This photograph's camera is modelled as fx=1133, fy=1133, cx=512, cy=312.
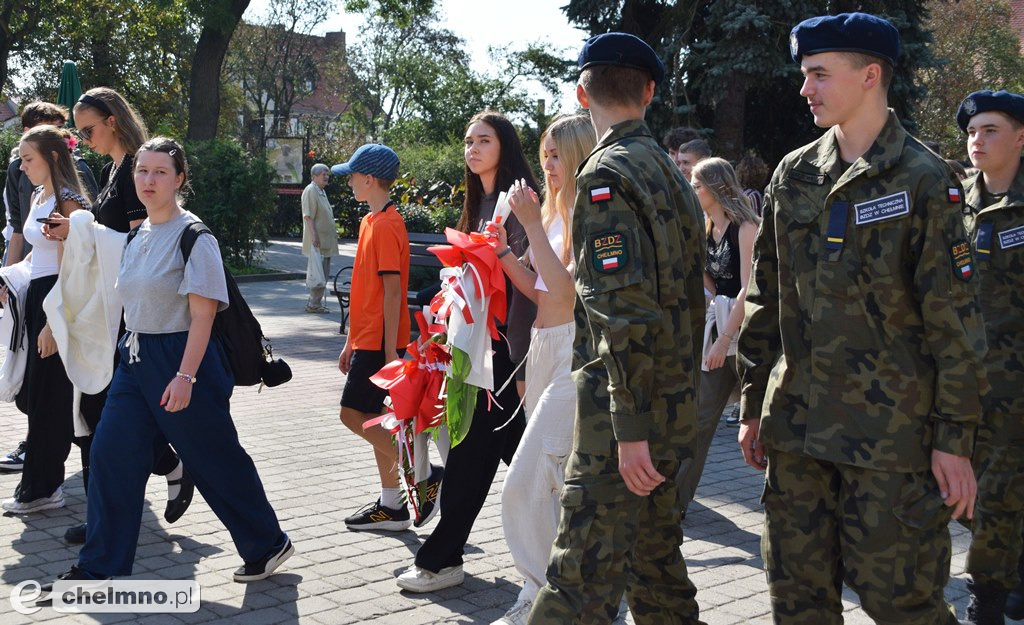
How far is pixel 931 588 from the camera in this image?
10.2 feet

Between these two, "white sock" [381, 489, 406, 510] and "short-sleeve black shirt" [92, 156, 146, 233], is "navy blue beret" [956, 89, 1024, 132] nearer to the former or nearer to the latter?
"white sock" [381, 489, 406, 510]

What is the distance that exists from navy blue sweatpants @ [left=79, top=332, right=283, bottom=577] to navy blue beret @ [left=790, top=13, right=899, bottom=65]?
2.92 meters

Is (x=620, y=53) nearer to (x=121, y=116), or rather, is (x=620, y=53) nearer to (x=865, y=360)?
(x=865, y=360)

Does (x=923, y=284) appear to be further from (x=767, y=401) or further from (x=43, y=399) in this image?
(x=43, y=399)

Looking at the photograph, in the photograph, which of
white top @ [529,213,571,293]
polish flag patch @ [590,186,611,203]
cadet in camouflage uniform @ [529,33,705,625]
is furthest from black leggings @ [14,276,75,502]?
polish flag patch @ [590,186,611,203]

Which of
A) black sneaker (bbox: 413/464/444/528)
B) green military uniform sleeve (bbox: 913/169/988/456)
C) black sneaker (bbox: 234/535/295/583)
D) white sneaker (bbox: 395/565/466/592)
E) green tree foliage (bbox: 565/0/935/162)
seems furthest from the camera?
green tree foliage (bbox: 565/0/935/162)

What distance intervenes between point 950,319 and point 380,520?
359 cm

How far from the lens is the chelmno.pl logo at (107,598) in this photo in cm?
465

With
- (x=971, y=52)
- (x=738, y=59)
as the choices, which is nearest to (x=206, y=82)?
(x=738, y=59)

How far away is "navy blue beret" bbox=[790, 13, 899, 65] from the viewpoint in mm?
3227

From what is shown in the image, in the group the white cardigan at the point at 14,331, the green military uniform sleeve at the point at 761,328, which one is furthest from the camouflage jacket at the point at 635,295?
the white cardigan at the point at 14,331

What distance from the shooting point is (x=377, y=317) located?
18.7 feet

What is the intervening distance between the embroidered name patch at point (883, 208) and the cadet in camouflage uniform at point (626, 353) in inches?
20.4

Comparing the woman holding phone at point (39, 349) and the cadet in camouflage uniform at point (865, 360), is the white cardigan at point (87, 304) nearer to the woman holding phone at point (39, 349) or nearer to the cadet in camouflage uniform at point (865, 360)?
the woman holding phone at point (39, 349)
